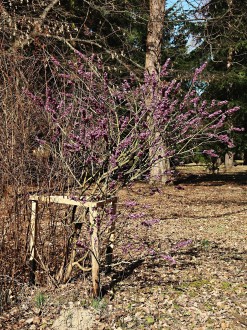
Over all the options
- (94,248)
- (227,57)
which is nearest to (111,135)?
(94,248)

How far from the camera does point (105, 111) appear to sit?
12.0 feet

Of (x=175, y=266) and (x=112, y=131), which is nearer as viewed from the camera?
(x=112, y=131)

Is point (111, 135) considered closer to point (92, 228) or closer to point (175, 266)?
point (92, 228)

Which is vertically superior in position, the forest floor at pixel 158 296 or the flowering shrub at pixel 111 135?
the flowering shrub at pixel 111 135

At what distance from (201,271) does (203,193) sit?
7.04m

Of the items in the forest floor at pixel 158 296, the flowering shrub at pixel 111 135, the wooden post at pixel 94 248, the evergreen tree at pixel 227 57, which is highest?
the evergreen tree at pixel 227 57

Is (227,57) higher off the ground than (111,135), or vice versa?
(227,57)

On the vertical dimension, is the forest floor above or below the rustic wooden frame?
below

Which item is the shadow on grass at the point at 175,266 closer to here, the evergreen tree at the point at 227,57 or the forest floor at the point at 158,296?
the forest floor at the point at 158,296

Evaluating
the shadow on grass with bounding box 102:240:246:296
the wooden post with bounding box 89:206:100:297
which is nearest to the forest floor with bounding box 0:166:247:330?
the shadow on grass with bounding box 102:240:246:296

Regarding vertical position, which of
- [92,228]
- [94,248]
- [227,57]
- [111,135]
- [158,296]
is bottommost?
[158,296]

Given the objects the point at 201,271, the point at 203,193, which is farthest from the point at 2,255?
the point at 203,193

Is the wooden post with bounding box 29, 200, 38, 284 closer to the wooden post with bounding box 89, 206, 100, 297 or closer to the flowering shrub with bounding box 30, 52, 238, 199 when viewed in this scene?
the flowering shrub with bounding box 30, 52, 238, 199

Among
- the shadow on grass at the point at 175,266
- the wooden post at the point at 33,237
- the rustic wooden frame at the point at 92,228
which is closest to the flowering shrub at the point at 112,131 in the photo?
the rustic wooden frame at the point at 92,228
